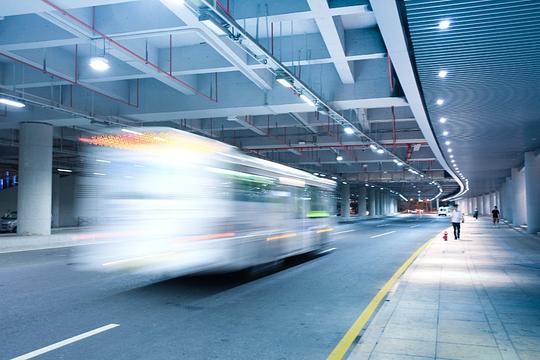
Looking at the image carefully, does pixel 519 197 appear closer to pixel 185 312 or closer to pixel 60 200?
pixel 185 312

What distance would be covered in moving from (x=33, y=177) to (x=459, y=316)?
67.2ft

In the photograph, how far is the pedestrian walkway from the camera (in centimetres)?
578

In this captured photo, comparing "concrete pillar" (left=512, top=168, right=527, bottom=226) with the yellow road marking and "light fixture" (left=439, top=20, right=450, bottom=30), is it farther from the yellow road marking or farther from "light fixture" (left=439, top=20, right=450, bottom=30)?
"light fixture" (left=439, top=20, right=450, bottom=30)

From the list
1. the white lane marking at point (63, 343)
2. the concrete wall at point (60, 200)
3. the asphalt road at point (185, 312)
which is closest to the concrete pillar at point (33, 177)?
the asphalt road at point (185, 312)

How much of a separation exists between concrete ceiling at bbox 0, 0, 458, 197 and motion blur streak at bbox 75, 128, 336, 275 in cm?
293

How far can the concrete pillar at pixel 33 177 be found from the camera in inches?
862

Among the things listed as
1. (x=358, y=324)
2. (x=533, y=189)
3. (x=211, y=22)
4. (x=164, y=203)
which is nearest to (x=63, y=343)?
(x=164, y=203)

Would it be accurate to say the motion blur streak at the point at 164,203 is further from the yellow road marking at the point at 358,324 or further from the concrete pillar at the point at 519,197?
the concrete pillar at the point at 519,197

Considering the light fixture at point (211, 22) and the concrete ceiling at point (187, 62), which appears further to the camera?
the concrete ceiling at point (187, 62)

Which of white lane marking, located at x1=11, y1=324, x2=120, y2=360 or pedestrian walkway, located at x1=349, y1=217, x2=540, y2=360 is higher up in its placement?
pedestrian walkway, located at x1=349, y1=217, x2=540, y2=360

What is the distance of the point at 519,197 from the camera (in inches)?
1464

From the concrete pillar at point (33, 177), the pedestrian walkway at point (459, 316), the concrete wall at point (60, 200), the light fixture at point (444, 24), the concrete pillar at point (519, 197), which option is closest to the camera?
the pedestrian walkway at point (459, 316)

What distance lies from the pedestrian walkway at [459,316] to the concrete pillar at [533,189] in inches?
636

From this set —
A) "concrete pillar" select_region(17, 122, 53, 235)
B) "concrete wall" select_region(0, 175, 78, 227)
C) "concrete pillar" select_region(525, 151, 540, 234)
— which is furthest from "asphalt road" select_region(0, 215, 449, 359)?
"concrete wall" select_region(0, 175, 78, 227)
